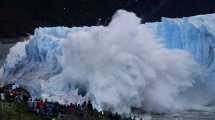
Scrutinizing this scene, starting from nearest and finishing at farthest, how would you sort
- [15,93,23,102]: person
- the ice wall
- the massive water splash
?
[15,93,23,102]: person < the massive water splash < the ice wall

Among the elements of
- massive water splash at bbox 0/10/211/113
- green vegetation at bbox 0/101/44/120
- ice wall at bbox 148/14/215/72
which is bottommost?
green vegetation at bbox 0/101/44/120

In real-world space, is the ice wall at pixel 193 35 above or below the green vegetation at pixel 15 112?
above

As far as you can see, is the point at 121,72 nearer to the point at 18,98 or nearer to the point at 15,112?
the point at 18,98

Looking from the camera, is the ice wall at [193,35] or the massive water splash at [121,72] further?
the ice wall at [193,35]

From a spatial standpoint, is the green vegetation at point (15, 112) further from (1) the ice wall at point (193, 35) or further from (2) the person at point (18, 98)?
(1) the ice wall at point (193, 35)

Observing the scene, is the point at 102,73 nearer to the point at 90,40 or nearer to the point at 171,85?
the point at 90,40

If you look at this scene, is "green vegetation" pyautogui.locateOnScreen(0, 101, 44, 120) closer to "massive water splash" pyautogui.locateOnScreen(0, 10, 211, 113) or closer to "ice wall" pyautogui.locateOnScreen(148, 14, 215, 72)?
"massive water splash" pyautogui.locateOnScreen(0, 10, 211, 113)

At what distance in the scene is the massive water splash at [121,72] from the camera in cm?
3062

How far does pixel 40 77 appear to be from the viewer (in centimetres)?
3434

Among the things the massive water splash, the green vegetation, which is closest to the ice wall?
the massive water splash

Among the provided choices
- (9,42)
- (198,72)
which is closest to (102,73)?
(198,72)

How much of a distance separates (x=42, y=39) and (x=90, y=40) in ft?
19.9

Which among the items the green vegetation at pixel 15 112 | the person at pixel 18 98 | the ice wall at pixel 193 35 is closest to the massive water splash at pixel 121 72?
the ice wall at pixel 193 35

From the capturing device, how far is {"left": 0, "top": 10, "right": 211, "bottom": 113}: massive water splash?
1206 inches
